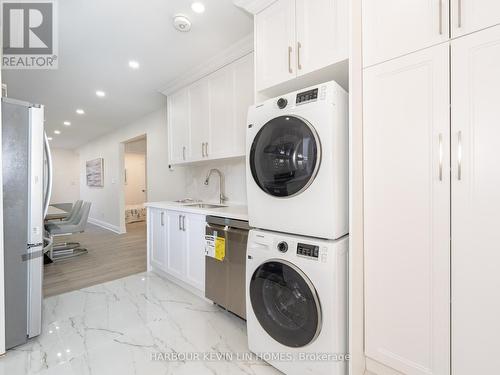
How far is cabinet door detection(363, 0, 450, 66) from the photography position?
113cm

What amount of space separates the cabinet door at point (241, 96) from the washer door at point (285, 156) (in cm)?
85

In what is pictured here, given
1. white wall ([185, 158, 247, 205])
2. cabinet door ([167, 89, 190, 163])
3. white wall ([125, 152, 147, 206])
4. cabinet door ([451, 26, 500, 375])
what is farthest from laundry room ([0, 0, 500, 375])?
white wall ([125, 152, 147, 206])

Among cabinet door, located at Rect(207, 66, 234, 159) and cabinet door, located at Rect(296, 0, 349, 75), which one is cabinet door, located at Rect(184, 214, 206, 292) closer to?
cabinet door, located at Rect(207, 66, 234, 159)

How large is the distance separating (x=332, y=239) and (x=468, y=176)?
0.66m

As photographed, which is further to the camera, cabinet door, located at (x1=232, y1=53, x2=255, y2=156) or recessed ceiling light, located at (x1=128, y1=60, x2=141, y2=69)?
recessed ceiling light, located at (x1=128, y1=60, x2=141, y2=69)

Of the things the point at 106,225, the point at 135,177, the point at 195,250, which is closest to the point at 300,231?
the point at 195,250

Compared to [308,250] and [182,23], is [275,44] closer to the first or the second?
[182,23]

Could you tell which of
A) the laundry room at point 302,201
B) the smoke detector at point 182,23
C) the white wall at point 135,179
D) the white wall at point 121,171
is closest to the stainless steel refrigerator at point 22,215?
the laundry room at point 302,201

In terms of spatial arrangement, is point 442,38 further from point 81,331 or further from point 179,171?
point 179,171

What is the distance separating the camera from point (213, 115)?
269cm

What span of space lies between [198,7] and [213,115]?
1.04 m

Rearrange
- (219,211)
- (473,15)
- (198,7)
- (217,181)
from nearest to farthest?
(473,15) → (198,7) → (219,211) → (217,181)

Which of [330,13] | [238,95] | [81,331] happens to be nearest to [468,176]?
[330,13]

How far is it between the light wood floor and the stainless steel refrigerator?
989 mm
